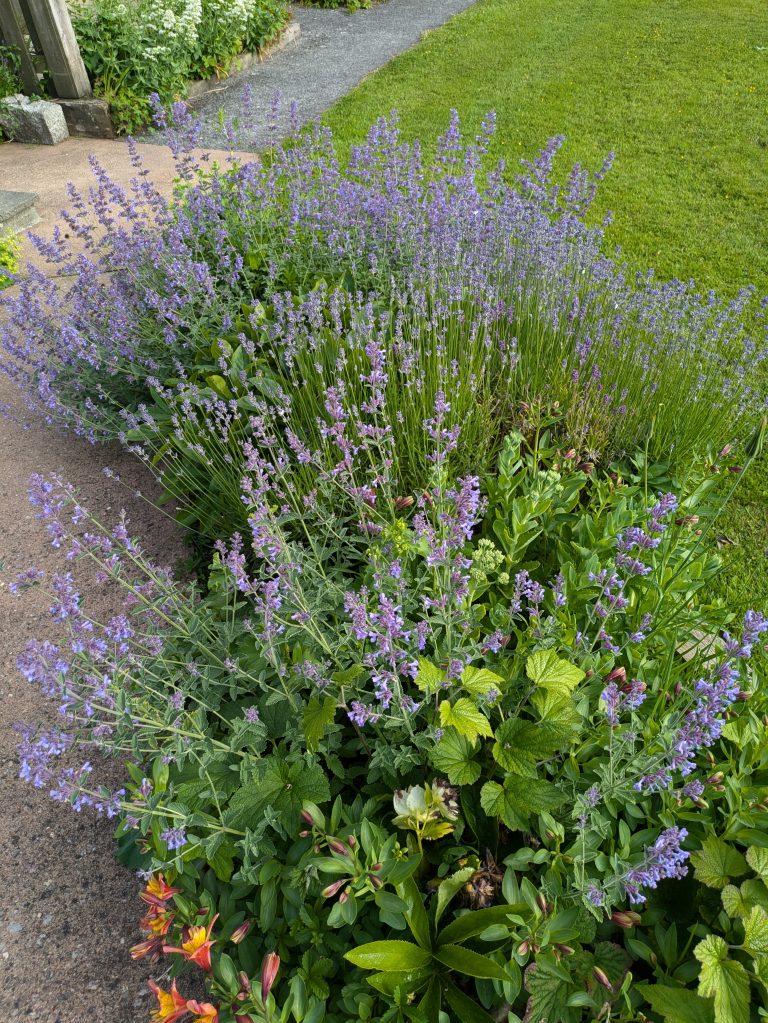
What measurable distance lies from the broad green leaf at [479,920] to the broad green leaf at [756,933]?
17.3 inches

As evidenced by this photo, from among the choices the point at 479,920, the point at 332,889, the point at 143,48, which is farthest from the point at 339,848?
the point at 143,48

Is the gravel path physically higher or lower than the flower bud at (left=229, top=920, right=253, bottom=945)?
higher

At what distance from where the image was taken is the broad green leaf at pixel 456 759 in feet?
5.49

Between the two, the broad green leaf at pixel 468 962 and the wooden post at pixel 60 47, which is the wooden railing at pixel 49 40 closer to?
the wooden post at pixel 60 47

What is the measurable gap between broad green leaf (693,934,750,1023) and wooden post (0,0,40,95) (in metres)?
8.76

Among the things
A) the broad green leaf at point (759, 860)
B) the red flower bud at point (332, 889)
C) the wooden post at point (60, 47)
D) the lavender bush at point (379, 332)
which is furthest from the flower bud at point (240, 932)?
the wooden post at point (60, 47)

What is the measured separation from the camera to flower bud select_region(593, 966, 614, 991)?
1.43 m

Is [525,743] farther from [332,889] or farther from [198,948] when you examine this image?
[198,948]

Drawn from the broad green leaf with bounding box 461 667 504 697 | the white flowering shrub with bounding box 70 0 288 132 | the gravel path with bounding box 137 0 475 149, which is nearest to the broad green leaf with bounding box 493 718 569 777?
the broad green leaf with bounding box 461 667 504 697

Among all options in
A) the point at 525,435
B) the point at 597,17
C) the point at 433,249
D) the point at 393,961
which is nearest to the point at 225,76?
the point at 597,17

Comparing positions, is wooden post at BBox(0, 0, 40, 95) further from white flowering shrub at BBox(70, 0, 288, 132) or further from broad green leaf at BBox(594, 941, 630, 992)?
broad green leaf at BBox(594, 941, 630, 992)

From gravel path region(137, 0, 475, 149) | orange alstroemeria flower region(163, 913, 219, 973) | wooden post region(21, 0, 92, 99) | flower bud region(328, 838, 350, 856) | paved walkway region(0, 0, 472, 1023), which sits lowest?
paved walkway region(0, 0, 472, 1023)

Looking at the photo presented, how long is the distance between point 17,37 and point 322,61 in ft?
11.4

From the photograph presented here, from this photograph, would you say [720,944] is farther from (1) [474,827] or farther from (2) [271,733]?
(2) [271,733]
